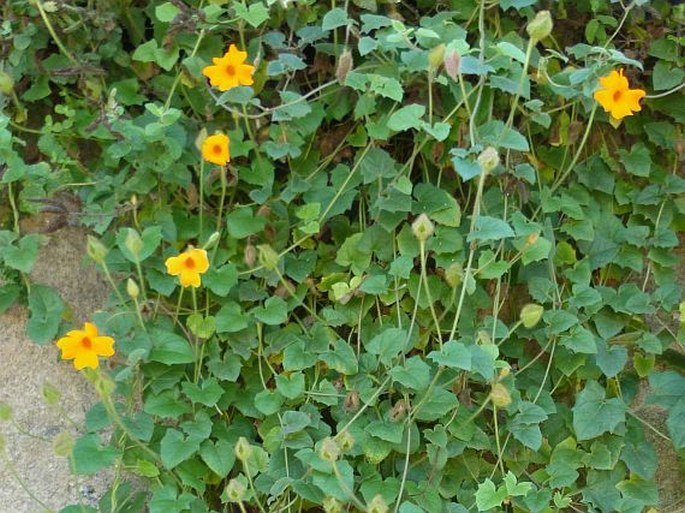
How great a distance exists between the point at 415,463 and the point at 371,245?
0.34m

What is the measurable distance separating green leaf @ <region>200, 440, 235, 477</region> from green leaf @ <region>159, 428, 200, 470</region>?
0.02 metres

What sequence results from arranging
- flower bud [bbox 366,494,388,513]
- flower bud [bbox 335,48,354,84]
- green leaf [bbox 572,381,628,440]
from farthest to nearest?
green leaf [bbox 572,381,628,440] < flower bud [bbox 335,48,354,84] < flower bud [bbox 366,494,388,513]

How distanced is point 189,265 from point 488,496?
→ 0.55 m

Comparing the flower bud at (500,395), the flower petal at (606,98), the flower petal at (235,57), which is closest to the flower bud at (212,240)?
the flower petal at (235,57)

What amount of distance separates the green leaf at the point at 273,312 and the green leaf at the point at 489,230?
302 mm

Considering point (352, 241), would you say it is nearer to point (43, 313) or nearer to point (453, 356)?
point (453, 356)

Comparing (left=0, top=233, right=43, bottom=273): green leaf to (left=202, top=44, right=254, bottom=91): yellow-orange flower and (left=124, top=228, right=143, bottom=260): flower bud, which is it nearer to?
(left=124, top=228, right=143, bottom=260): flower bud

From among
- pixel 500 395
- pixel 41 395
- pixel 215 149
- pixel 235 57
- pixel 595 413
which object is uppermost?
pixel 235 57

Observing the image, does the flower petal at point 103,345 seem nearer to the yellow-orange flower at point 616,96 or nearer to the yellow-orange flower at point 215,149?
the yellow-orange flower at point 215,149

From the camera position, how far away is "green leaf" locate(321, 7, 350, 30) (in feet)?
4.52

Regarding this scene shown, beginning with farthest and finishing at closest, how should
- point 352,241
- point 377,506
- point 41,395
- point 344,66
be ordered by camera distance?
point 41,395 → point 352,241 → point 344,66 → point 377,506

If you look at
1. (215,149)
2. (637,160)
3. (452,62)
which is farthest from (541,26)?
(215,149)

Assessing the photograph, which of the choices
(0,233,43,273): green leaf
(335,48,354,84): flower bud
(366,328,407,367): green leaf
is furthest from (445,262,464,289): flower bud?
(0,233,43,273): green leaf

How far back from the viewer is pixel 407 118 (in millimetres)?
1363
